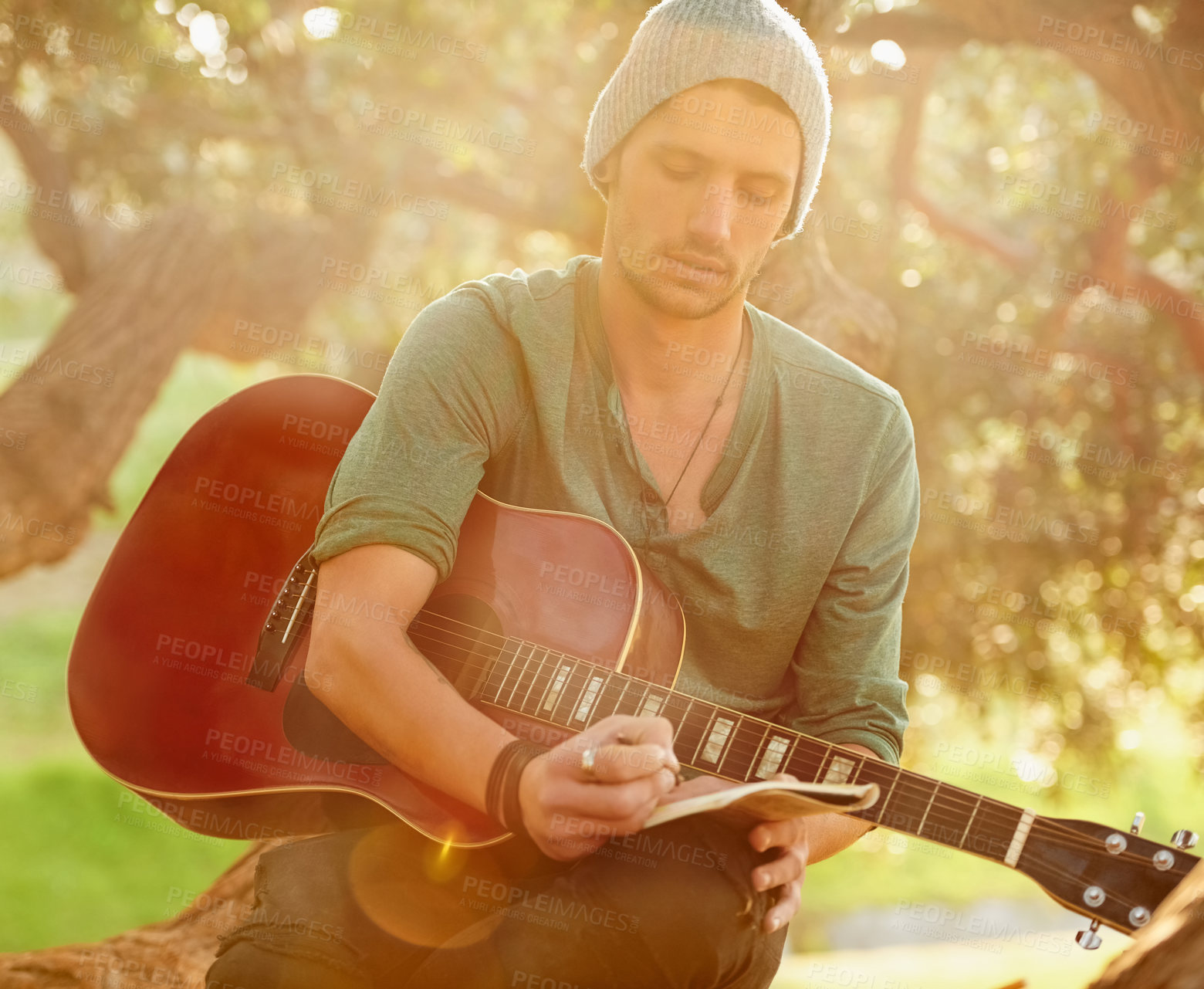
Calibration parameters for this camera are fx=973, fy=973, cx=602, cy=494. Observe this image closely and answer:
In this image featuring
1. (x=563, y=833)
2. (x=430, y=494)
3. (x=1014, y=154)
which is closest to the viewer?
(x=563, y=833)

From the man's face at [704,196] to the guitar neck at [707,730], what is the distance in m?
0.79

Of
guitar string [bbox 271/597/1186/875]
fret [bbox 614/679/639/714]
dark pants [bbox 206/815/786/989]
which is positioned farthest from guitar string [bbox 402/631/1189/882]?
fret [bbox 614/679/639/714]

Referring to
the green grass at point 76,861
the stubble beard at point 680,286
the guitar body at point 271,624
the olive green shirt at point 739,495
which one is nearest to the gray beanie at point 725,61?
the stubble beard at point 680,286

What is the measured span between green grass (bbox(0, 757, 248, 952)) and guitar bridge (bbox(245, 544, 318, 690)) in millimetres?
6617

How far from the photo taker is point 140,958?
2533 mm

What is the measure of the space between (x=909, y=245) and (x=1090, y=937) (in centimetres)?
510

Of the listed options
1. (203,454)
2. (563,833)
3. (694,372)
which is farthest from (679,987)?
(203,454)

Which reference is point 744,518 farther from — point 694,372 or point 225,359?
point 225,359

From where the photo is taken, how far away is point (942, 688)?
599 cm

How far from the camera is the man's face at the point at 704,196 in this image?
2010 millimetres

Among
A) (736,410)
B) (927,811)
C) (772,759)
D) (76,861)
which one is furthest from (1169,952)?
(76,861)

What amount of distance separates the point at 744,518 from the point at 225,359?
5.78 metres

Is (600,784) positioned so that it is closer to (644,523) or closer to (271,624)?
(644,523)

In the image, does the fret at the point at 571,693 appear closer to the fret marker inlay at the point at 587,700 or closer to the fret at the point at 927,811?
the fret marker inlay at the point at 587,700
